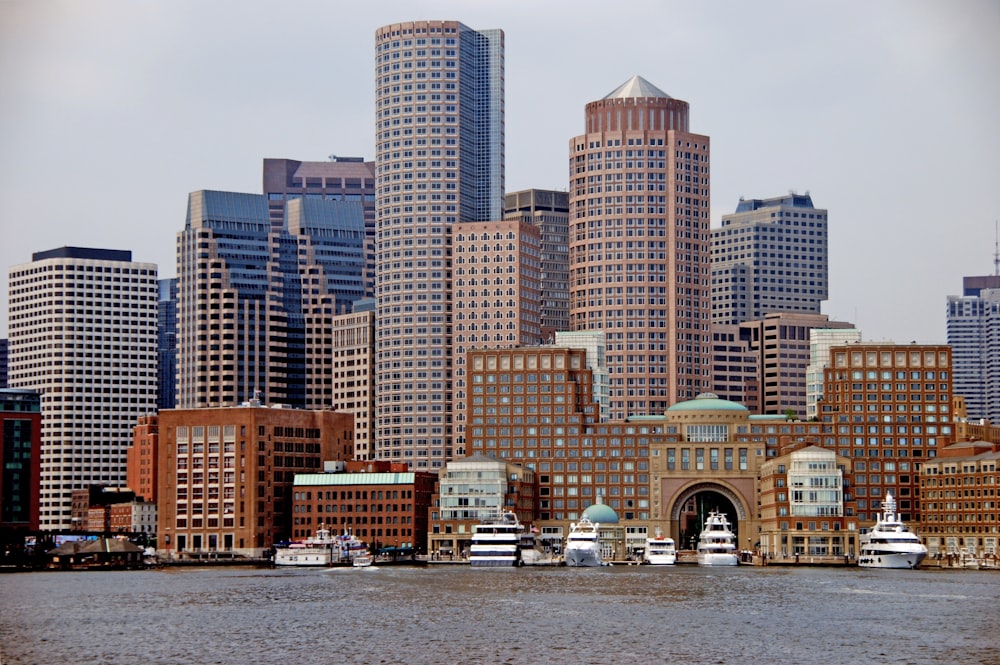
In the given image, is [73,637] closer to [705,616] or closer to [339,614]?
[339,614]

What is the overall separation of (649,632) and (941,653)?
29.7m

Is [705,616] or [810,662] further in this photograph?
[705,616]

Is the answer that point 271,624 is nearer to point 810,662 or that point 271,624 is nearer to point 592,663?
point 592,663

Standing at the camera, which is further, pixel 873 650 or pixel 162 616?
pixel 162 616

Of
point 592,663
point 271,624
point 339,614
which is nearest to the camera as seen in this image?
point 592,663

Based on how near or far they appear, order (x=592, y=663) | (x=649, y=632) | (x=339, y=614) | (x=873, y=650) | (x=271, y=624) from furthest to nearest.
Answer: (x=339, y=614) → (x=271, y=624) → (x=649, y=632) → (x=873, y=650) → (x=592, y=663)

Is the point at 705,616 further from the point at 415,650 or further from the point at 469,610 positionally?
the point at 415,650

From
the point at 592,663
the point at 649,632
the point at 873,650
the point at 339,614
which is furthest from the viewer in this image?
the point at 339,614

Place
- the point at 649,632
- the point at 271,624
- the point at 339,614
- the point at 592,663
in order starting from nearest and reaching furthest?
1. the point at 592,663
2. the point at 649,632
3. the point at 271,624
4. the point at 339,614

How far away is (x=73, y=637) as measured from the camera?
6831 inches

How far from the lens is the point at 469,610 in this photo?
199m

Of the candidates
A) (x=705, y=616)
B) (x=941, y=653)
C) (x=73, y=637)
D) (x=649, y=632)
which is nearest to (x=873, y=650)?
(x=941, y=653)

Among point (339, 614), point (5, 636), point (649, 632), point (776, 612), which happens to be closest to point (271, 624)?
point (339, 614)

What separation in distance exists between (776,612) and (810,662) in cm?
4884
